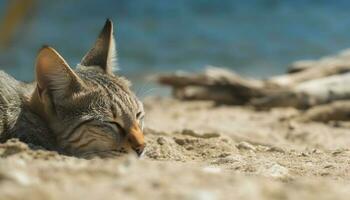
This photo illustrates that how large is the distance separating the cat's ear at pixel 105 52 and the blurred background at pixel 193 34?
7.93 metres

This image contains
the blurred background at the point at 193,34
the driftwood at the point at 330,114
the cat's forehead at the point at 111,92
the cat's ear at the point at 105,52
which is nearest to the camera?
the cat's forehead at the point at 111,92

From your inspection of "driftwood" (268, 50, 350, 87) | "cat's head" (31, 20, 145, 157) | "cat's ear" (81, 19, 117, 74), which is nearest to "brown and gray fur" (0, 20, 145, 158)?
"cat's head" (31, 20, 145, 157)

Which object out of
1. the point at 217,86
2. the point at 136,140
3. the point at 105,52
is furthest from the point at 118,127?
the point at 217,86

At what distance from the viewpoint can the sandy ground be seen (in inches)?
129

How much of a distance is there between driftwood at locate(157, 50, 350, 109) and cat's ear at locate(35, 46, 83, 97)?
5576 millimetres

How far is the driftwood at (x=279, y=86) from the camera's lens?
10211 millimetres

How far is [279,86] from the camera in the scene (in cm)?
1076

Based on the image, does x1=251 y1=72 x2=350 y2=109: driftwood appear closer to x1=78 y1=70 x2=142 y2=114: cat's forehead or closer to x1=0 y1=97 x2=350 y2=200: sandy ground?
x1=0 y1=97 x2=350 y2=200: sandy ground

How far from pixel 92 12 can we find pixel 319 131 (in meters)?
16.0

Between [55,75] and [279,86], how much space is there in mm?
6108

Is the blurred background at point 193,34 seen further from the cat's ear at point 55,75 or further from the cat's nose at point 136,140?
the cat's nose at point 136,140

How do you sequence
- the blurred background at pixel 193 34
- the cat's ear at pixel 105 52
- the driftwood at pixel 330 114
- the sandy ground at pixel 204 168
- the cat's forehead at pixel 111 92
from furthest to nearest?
the blurred background at pixel 193 34 < the driftwood at pixel 330 114 < the cat's ear at pixel 105 52 < the cat's forehead at pixel 111 92 < the sandy ground at pixel 204 168

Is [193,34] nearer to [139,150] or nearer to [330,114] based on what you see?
[330,114]

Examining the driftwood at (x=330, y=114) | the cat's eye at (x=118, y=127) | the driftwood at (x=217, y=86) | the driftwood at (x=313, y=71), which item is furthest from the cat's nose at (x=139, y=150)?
the driftwood at (x=313, y=71)
